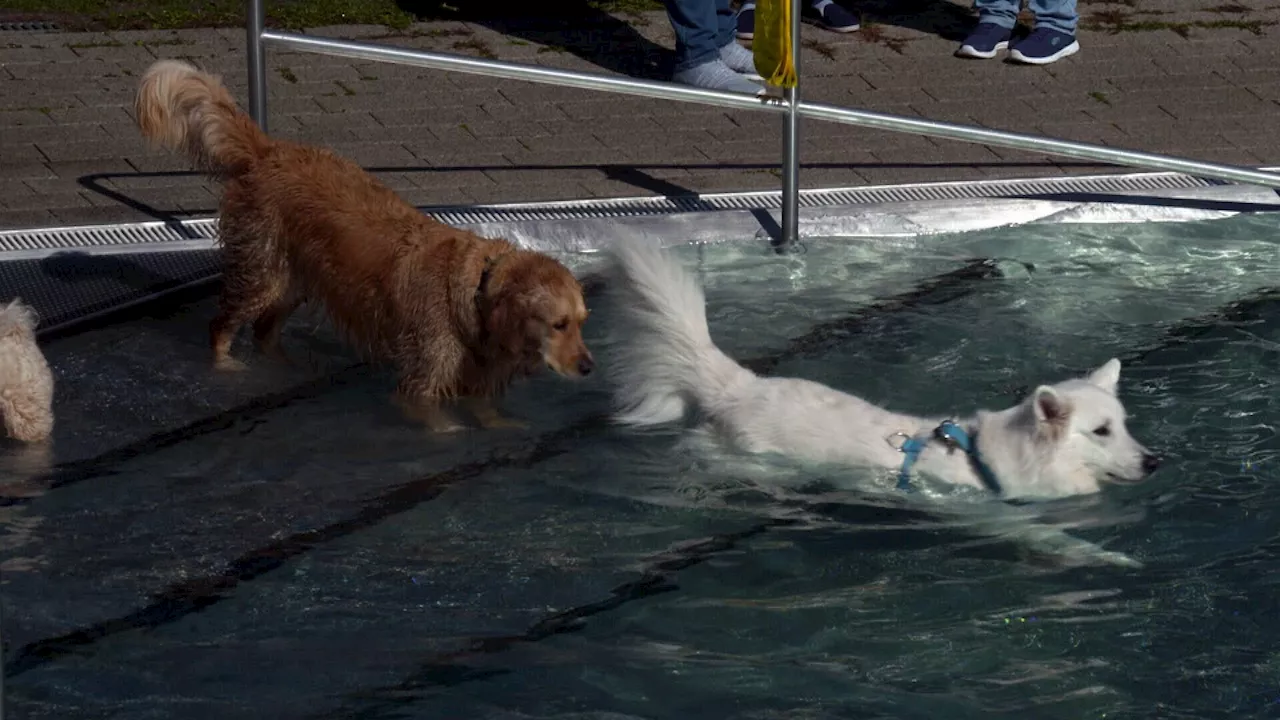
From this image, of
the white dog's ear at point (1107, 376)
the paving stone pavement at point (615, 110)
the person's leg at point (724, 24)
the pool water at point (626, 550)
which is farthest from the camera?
the person's leg at point (724, 24)

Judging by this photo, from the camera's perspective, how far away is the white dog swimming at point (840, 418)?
199 inches

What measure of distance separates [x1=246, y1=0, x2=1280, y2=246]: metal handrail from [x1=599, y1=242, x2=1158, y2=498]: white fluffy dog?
139cm

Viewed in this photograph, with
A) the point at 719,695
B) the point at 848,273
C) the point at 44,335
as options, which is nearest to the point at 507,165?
the point at 848,273

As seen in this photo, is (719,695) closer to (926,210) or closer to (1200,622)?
(1200,622)

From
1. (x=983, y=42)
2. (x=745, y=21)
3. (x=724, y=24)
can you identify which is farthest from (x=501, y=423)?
(x=983, y=42)

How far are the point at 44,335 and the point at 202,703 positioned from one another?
2560mm

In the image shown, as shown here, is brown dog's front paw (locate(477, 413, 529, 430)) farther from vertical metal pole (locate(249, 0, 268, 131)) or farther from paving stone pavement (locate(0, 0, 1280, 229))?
paving stone pavement (locate(0, 0, 1280, 229))

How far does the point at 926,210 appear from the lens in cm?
751

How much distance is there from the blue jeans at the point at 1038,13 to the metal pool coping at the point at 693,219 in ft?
7.62

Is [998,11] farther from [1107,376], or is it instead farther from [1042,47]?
[1107,376]

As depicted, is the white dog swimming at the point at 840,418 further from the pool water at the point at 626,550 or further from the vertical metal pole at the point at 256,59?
the vertical metal pole at the point at 256,59

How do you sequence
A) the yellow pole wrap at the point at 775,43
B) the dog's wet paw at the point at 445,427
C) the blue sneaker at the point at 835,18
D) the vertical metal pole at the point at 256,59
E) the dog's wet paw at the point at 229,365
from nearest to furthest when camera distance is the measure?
the dog's wet paw at the point at 445,427 < the dog's wet paw at the point at 229,365 < the vertical metal pole at the point at 256,59 < the yellow pole wrap at the point at 775,43 < the blue sneaker at the point at 835,18

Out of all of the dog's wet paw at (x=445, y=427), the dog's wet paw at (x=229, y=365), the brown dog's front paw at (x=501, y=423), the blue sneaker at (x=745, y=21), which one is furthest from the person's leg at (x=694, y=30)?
the dog's wet paw at (x=445, y=427)

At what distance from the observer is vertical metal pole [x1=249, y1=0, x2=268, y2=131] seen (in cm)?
682
